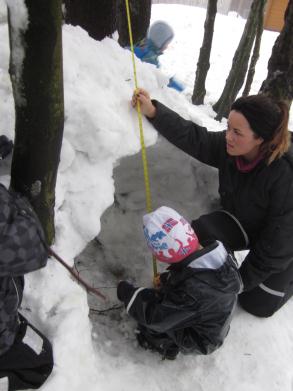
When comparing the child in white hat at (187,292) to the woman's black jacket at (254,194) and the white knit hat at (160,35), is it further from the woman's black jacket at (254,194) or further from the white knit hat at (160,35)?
the white knit hat at (160,35)

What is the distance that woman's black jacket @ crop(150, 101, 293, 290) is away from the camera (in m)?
2.48

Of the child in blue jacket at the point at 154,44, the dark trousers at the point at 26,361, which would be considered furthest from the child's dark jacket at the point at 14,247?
the child in blue jacket at the point at 154,44

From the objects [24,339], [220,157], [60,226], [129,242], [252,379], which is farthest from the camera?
[129,242]

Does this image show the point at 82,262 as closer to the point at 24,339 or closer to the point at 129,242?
the point at 129,242

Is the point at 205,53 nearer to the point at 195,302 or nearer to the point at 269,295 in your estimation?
the point at 269,295

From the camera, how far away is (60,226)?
83.0 inches

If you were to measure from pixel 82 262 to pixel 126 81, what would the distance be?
1.36 meters

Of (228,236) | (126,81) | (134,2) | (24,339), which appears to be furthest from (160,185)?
(134,2)

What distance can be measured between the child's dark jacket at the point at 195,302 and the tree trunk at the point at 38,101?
0.79 m

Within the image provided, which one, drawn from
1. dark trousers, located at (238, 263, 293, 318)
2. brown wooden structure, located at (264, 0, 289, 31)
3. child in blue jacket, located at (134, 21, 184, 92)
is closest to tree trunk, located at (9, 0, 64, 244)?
dark trousers, located at (238, 263, 293, 318)

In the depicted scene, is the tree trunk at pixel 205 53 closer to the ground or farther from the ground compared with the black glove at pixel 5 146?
closer to the ground

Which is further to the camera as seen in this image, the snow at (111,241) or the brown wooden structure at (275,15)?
the brown wooden structure at (275,15)

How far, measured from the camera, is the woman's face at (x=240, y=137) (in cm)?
239

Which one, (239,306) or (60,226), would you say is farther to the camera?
(239,306)
